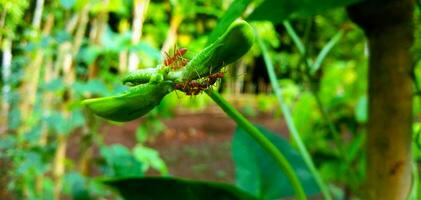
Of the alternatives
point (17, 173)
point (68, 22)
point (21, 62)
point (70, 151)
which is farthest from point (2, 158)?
point (70, 151)

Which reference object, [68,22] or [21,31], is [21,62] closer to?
[21,31]

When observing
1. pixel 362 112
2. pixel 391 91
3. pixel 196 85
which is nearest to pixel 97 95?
pixel 362 112

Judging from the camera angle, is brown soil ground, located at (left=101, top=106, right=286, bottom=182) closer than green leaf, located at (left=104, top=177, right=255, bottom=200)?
No

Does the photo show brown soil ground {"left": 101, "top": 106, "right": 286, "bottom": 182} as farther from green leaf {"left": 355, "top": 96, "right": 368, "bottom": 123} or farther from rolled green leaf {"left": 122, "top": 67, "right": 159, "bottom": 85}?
rolled green leaf {"left": 122, "top": 67, "right": 159, "bottom": 85}

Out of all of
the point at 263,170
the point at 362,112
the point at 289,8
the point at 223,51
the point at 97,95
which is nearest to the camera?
the point at 223,51

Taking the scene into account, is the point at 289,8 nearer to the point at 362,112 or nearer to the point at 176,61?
the point at 176,61

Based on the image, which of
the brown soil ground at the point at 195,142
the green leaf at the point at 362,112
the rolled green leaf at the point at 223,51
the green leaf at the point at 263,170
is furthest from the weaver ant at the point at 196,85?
the brown soil ground at the point at 195,142

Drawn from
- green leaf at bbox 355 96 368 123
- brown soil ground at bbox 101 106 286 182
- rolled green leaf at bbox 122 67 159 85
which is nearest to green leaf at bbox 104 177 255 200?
rolled green leaf at bbox 122 67 159 85

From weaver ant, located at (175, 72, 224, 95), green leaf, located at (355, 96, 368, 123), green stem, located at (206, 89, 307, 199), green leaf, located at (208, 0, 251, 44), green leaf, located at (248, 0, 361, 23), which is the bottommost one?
green leaf, located at (355, 96, 368, 123)
